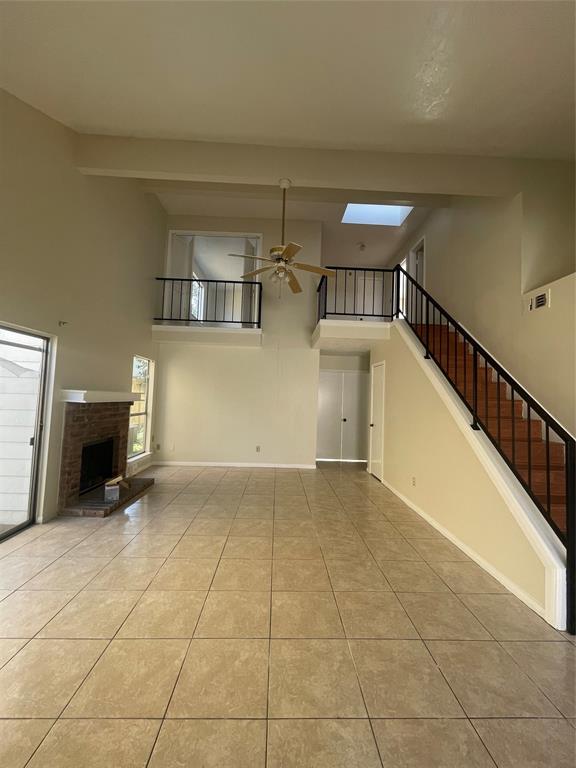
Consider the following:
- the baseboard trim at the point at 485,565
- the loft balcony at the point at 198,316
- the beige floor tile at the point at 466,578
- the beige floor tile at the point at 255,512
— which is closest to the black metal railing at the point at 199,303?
the loft balcony at the point at 198,316

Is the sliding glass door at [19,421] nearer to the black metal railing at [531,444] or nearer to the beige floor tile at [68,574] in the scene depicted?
the beige floor tile at [68,574]

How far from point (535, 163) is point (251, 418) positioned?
18.9ft

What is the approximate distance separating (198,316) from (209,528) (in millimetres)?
5652

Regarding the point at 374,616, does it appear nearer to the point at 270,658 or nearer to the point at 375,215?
the point at 270,658

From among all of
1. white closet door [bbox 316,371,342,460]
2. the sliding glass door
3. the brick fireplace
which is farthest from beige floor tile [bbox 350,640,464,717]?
white closet door [bbox 316,371,342,460]

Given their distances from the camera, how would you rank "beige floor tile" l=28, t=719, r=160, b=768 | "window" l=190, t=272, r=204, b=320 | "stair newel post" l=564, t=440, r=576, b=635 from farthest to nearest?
"window" l=190, t=272, r=204, b=320, "stair newel post" l=564, t=440, r=576, b=635, "beige floor tile" l=28, t=719, r=160, b=768

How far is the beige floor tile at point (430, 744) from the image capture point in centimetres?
133

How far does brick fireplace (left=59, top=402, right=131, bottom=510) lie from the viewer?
3.90m

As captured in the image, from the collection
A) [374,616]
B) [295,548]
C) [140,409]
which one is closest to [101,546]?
[295,548]

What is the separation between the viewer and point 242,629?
6.75ft

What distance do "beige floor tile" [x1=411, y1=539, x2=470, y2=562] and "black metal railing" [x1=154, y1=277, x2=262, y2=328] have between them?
4.55m

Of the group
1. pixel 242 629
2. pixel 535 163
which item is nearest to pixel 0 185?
pixel 242 629

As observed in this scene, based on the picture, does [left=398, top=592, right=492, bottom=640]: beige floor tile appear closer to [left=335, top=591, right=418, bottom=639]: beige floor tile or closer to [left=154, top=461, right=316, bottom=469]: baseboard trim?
[left=335, top=591, right=418, bottom=639]: beige floor tile

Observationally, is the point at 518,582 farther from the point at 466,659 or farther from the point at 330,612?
the point at 330,612
